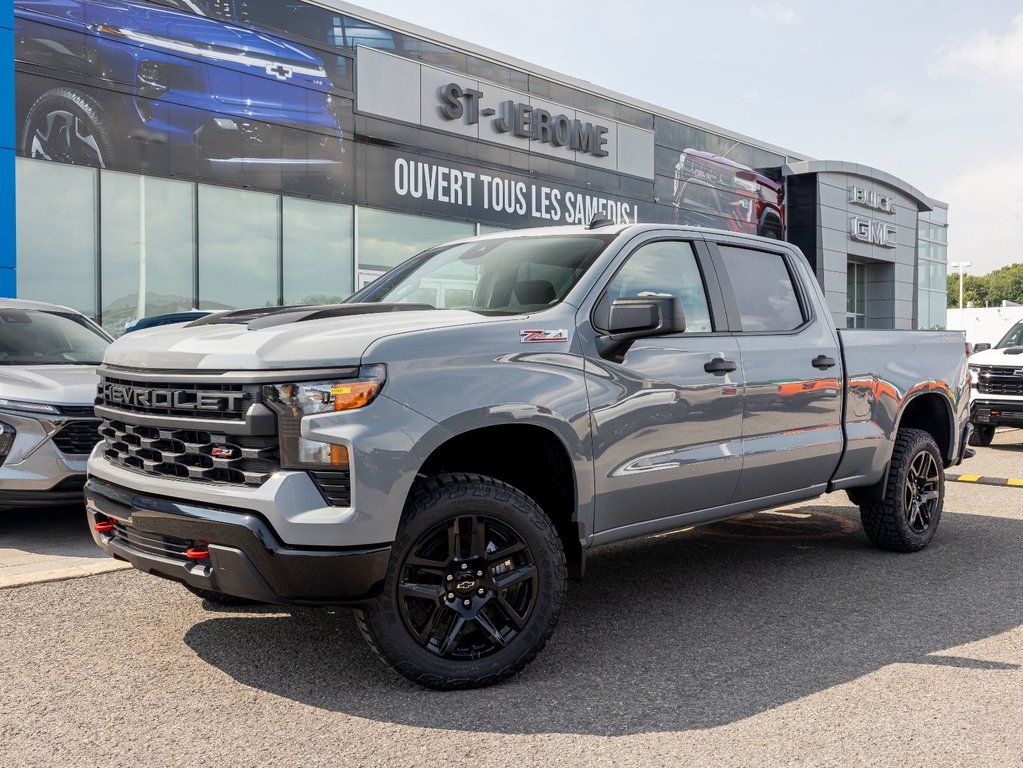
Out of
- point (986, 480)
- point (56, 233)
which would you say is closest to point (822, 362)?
point (986, 480)

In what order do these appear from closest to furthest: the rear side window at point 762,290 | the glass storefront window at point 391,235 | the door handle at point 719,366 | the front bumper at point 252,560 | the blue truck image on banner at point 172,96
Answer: the front bumper at point 252,560 < the door handle at point 719,366 < the rear side window at point 762,290 < the blue truck image on banner at point 172,96 < the glass storefront window at point 391,235

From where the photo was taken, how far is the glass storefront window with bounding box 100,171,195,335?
16031 millimetres

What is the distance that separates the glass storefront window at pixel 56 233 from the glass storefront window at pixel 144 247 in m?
0.25

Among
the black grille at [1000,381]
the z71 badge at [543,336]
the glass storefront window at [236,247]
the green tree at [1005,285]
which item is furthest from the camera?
the green tree at [1005,285]

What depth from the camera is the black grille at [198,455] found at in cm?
362

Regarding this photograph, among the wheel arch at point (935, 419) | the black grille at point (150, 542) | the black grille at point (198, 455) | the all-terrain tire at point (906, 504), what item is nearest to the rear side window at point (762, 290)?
the all-terrain tire at point (906, 504)

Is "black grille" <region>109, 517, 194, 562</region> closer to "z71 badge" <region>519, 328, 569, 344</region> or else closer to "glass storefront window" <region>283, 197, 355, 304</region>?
"z71 badge" <region>519, 328, 569, 344</region>

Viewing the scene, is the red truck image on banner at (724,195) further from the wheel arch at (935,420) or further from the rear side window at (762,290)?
the rear side window at (762,290)

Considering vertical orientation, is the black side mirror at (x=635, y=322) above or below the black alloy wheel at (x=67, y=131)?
below

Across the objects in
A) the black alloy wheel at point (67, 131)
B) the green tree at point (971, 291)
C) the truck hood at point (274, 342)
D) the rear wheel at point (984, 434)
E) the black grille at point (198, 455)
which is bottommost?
the rear wheel at point (984, 434)

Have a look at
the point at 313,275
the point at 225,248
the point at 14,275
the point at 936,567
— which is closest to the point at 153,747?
the point at 936,567

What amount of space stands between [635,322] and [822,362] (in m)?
1.86

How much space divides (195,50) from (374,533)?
1545 centimetres

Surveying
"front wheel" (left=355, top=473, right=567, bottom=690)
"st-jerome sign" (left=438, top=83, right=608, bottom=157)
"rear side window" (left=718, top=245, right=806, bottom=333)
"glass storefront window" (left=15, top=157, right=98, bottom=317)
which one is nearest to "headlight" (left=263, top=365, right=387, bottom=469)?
"front wheel" (left=355, top=473, right=567, bottom=690)
